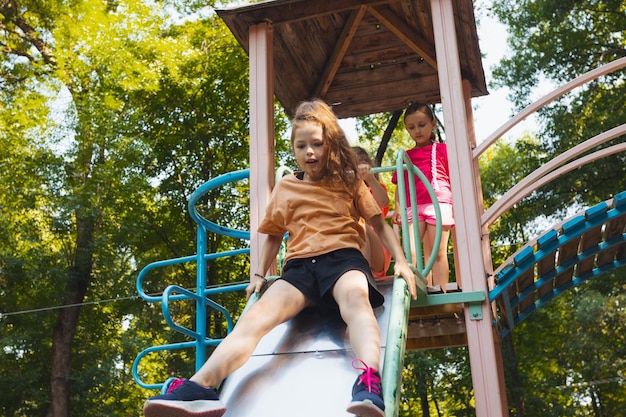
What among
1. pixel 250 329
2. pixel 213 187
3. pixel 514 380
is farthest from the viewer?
pixel 514 380

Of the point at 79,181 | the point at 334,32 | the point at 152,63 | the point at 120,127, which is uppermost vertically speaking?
the point at 152,63

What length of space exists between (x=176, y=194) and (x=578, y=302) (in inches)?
381

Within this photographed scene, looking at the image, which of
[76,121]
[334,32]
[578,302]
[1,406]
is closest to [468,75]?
[334,32]

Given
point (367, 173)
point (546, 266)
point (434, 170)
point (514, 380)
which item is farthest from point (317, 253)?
point (514, 380)

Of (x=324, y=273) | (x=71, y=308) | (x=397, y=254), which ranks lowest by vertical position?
(x=324, y=273)

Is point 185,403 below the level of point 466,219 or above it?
below

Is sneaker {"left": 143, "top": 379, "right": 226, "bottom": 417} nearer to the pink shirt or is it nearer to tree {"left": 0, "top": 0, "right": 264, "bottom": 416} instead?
the pink shirt

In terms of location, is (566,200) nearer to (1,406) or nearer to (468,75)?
(468,75)

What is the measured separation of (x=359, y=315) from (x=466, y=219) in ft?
5.91

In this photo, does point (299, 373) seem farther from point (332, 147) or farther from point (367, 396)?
point (332, 147)

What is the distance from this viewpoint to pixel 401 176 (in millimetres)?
4523

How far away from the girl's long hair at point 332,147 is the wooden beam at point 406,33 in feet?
10.2

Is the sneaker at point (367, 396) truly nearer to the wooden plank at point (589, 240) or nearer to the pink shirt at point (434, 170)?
the pink shirt at point (434, 170)

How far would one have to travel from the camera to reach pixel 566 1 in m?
16.6
